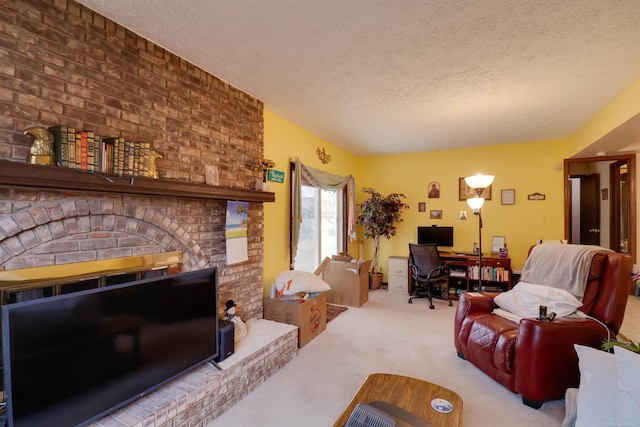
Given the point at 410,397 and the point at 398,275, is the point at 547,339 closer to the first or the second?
the point at 410,397

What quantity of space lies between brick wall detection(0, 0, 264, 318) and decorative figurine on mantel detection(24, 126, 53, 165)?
2.0 inches

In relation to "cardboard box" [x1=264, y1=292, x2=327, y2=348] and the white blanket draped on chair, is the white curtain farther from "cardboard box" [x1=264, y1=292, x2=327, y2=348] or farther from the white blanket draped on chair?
the white blanket draped on chair

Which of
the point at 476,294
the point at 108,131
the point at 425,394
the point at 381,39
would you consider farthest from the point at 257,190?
the point at 476,294

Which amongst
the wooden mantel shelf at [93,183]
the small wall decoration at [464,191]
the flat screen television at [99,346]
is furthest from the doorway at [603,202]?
the flat screen television at [99,346]

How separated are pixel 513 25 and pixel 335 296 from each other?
3683mm

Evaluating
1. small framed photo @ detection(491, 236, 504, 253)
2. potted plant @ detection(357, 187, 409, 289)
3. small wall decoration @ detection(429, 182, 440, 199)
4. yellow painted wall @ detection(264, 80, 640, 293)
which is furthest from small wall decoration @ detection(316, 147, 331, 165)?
small framed photo @ detection(491, 236, 504, 253)

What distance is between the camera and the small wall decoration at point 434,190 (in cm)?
533

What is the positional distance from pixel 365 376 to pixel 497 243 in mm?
3579

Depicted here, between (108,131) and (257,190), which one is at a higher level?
(108,131)

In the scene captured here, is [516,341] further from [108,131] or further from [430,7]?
[108,131]

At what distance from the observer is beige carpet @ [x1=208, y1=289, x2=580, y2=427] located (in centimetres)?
198

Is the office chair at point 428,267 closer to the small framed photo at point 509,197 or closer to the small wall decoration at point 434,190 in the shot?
the small wall decoration at point 434,190

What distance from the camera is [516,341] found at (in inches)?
84.9

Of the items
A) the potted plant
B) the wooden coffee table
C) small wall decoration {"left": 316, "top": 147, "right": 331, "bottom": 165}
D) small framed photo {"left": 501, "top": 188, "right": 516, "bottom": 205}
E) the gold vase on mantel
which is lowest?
the gold vase on mantel
